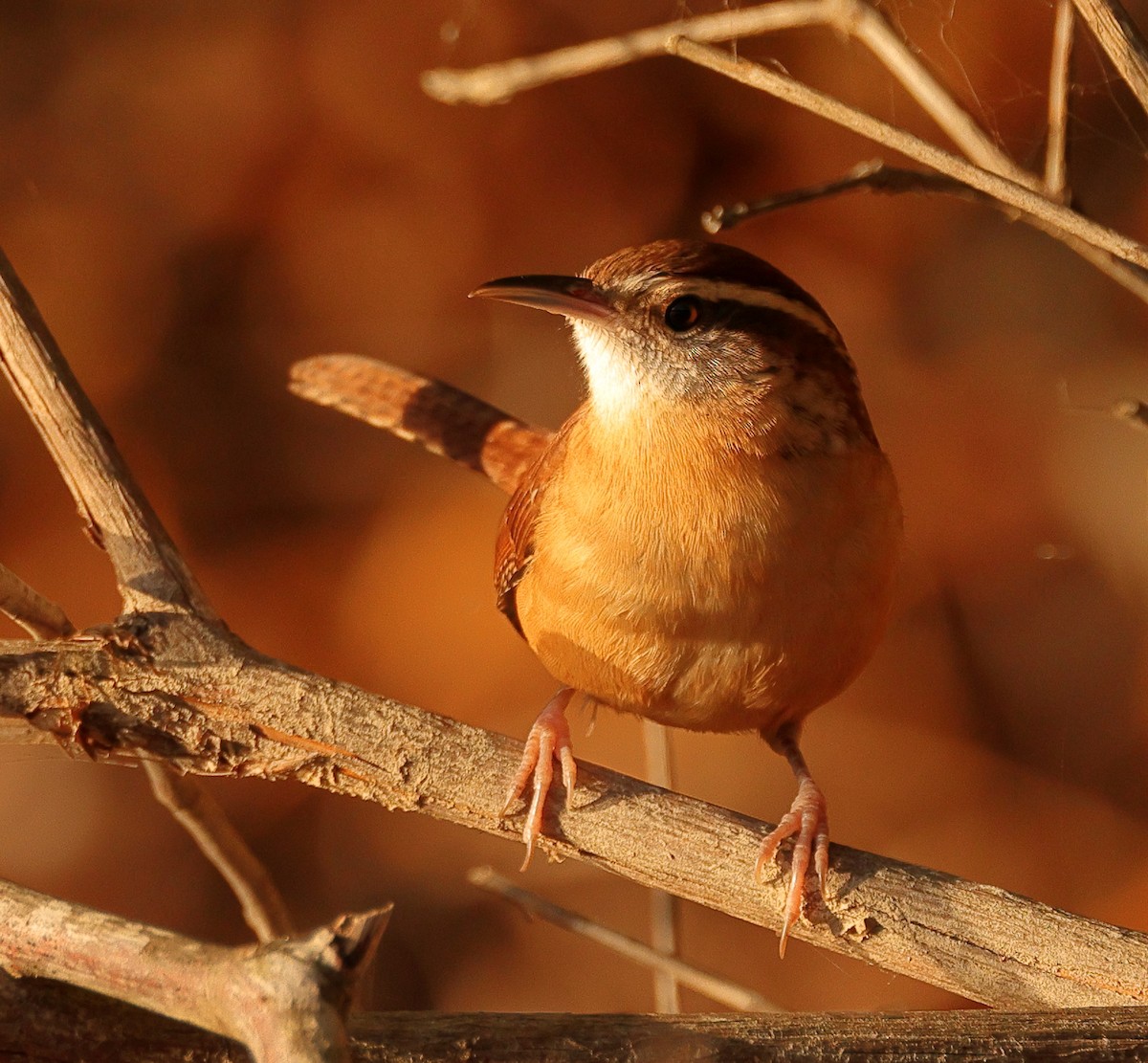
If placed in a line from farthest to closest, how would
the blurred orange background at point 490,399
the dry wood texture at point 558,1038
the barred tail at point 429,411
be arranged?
1. the blurred orange background at point 490,399
2. the barred tail at point 429,411
3. the dry wood texture at point 558,1038

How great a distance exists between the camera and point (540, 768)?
1.97 metres

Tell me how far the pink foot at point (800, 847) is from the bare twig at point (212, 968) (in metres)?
0.81

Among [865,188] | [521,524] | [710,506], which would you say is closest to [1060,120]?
[865,188]

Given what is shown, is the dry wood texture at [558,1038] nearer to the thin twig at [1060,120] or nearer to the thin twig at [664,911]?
the thin twig at [664,911]

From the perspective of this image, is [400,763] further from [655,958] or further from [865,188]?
[865,188]

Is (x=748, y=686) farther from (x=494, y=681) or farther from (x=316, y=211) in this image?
(x=316, y=211)

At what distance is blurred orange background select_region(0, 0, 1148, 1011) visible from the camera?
369 cm

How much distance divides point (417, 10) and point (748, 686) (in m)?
2.58

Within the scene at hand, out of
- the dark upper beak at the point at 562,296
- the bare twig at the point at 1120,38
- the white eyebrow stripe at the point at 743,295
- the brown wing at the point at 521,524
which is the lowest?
the brown wing at the point at 521,524

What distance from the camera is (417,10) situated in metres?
3.80

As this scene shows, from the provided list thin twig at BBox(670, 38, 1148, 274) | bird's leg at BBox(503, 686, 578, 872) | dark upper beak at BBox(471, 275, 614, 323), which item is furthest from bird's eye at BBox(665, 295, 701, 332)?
bird's leg at BBox(503, 686, 578, 872)

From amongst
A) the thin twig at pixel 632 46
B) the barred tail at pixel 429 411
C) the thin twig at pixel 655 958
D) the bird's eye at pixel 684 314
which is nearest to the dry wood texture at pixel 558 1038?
the thin twig at pixel 655 958

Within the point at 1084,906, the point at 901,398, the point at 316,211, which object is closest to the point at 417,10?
the point at 316,211

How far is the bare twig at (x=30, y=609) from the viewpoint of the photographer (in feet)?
6.11
